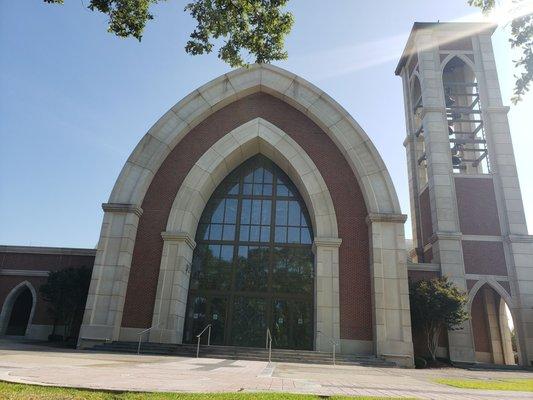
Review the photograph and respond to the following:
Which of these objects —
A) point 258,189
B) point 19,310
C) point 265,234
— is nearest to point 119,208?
point 258,189

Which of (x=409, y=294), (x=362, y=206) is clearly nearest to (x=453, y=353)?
(x=409, y=294)

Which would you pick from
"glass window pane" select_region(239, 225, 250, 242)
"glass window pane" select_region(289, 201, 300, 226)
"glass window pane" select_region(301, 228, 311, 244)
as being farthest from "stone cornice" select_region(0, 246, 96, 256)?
"glass window pane" select_region(301, 228, 311, 244)

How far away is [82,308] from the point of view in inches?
797

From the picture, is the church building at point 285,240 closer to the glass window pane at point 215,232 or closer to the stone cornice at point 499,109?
the glass window pane at point 215,232

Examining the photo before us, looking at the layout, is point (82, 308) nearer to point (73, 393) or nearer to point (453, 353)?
point (73, 393)

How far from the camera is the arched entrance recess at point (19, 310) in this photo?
21.2 m

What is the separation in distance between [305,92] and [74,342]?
58.9ft

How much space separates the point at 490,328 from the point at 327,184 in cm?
1337

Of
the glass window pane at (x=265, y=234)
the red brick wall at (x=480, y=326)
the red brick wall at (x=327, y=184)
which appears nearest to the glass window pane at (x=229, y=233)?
the glass window pane at (x=265, y=234)

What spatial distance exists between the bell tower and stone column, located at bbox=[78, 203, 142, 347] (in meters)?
15.8

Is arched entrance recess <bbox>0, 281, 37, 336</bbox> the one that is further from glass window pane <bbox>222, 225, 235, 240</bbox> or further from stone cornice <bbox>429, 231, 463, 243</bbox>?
stone cornice <bbox>429, 231, 463, 243</bbox>

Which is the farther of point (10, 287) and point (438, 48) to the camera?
point (438, 48)

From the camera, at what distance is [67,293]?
19547mm

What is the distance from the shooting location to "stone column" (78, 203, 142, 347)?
18.3m
